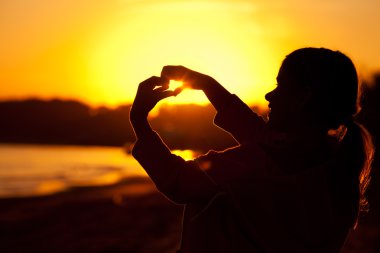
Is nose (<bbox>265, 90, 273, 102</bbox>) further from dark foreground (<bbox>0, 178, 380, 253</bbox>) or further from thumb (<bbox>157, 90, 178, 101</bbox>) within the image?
dark foreground (<bbox>0, 178, 380, 253</bbox>)

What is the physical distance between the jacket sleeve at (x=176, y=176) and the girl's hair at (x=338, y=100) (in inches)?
14.9

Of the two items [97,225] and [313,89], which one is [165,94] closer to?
[313,89]

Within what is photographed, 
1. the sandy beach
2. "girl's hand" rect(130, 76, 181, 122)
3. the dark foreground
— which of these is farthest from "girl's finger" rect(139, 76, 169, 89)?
the sandy beach

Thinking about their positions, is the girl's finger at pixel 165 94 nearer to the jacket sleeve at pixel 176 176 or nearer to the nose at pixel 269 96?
the jacket sleeve at pixel 176 176

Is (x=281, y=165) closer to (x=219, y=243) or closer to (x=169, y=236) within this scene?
(x=219, y=243)

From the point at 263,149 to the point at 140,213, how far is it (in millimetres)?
18572

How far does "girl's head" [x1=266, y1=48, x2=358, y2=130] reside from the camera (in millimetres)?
1638

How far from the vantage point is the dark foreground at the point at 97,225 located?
1305 centimetres

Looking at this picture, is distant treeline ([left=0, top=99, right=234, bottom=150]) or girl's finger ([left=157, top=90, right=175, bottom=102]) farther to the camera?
distant treeline ([left=0, top=99, right=234, bottom=150])

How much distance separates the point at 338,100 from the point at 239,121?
0.39m

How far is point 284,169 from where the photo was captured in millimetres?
1530

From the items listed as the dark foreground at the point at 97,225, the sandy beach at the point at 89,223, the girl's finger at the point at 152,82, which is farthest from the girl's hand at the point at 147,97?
the sandy beach at the point at 89,223

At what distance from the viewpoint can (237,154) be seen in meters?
1.62

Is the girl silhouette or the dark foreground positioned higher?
the girl silhouette
